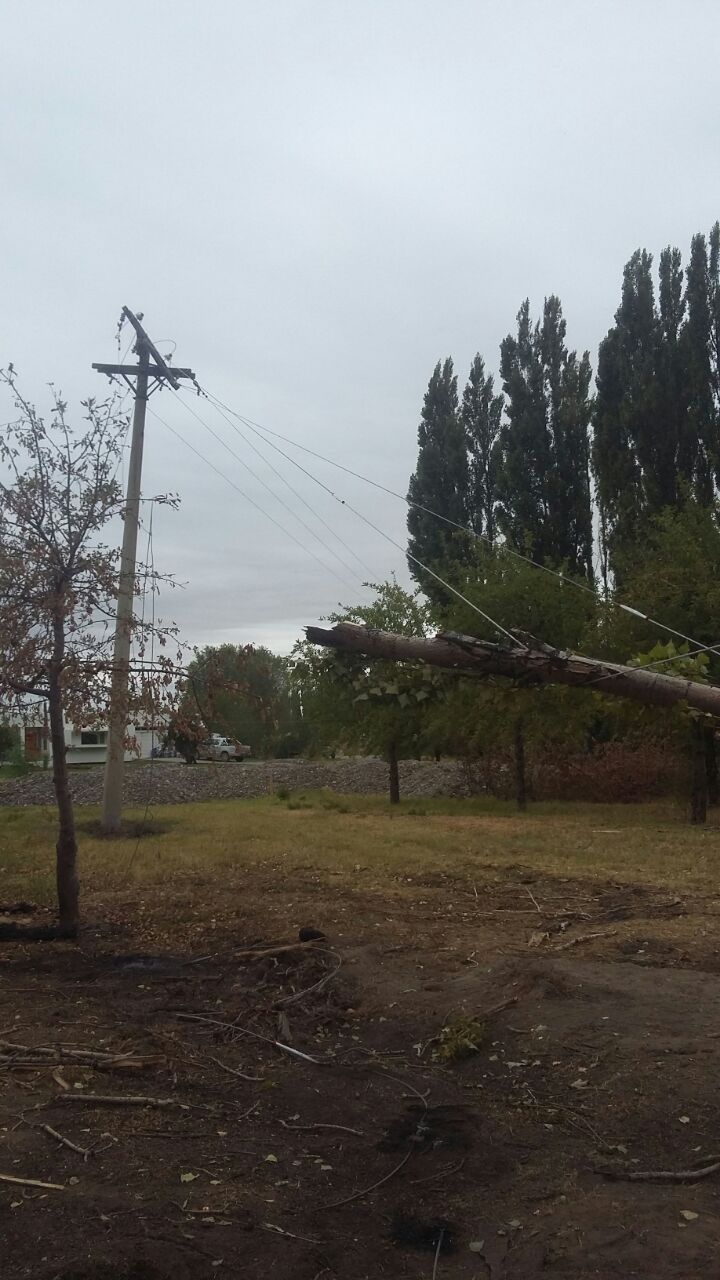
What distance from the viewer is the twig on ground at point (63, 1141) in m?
4.95

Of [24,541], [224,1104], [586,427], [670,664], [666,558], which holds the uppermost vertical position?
[586,427]

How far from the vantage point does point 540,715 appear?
77.8 feet

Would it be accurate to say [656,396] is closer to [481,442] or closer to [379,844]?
[481,442]

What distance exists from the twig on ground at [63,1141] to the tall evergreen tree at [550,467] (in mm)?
29871

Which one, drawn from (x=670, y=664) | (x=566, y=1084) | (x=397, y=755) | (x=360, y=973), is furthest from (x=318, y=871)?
(x=397, y=755)

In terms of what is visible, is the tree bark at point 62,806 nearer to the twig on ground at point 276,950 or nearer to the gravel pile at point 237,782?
the twig on ground at point 276,950

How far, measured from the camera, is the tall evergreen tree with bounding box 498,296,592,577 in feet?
113

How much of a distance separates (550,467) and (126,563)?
80.8 feet

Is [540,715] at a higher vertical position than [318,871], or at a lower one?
higher

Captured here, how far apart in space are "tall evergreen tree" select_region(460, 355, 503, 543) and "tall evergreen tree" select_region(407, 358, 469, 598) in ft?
1.13

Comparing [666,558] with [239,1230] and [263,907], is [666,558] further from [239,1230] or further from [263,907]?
[239,1230]

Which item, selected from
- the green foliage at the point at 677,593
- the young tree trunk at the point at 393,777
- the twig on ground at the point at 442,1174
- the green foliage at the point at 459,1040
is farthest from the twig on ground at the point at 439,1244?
the young tree trunk at the point at 393,777

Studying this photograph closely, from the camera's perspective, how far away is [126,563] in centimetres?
1239

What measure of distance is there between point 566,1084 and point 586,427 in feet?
102
